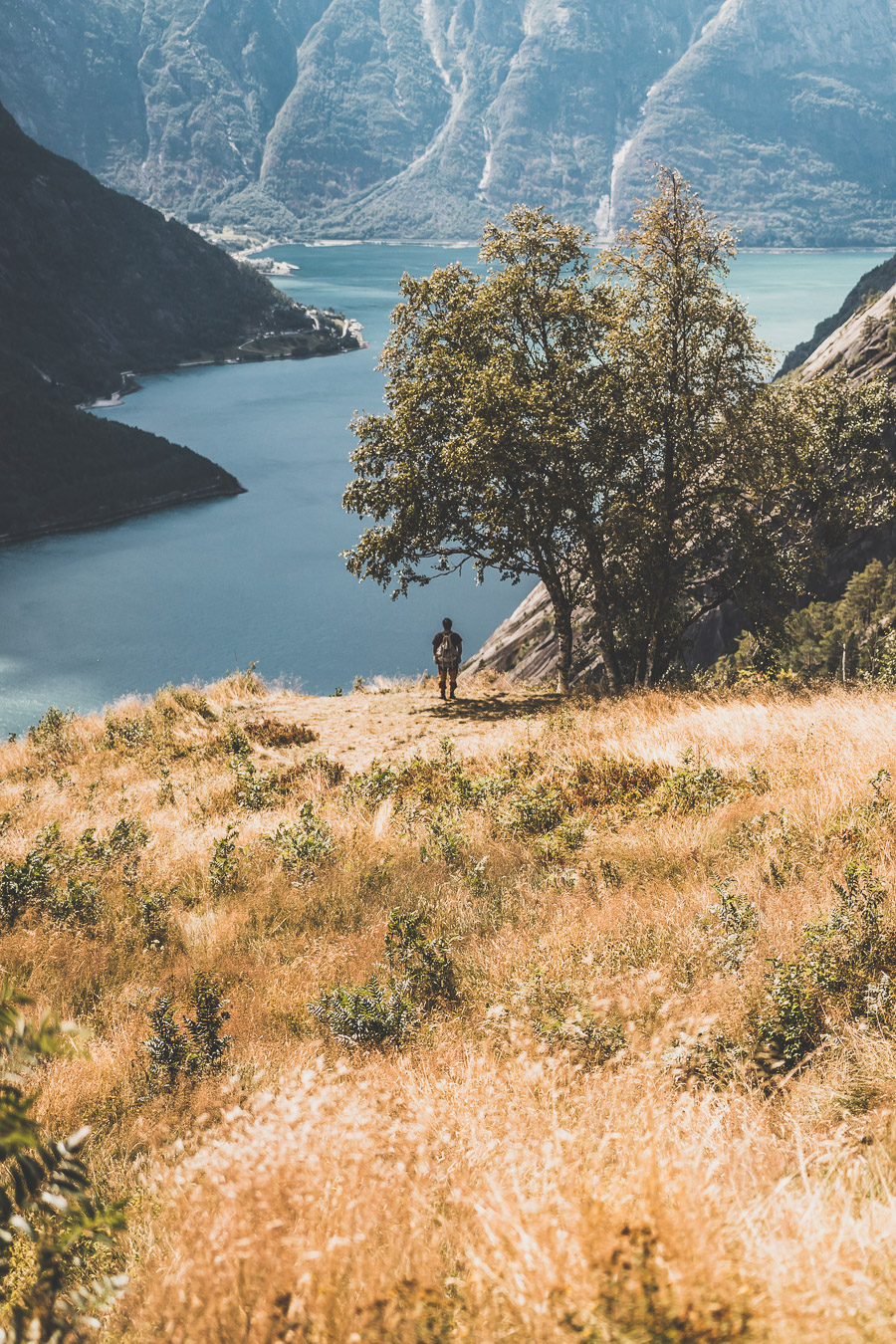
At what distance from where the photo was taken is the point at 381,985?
480cm

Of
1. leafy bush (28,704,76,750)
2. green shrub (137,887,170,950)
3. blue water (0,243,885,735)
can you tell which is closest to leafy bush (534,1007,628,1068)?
green shrub (137,887,170,950)

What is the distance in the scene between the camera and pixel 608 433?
52.2 ft

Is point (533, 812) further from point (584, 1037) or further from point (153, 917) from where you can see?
point (584, 1037)

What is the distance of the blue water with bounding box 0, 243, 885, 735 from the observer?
55.8 meters

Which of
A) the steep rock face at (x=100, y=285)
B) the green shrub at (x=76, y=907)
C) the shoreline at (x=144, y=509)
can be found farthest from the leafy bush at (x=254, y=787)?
the steep rock face at (x=100, y=285)

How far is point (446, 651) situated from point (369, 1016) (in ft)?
43.3

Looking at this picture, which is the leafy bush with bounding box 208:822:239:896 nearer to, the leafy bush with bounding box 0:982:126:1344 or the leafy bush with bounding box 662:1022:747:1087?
the leafy bush with bounding box 662:1022:747:1087

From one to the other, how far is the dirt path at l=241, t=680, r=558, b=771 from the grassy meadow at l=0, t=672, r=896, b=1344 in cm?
369

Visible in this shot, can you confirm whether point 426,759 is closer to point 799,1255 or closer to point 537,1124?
point 537,1124

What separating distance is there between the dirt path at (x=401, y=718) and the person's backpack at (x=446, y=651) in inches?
35.3

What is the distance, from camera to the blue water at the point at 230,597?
183 ft

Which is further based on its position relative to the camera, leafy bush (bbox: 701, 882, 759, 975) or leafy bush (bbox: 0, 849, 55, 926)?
leafy bush (bbox: 0, 849, 55, 926)

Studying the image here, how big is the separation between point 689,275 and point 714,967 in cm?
1321

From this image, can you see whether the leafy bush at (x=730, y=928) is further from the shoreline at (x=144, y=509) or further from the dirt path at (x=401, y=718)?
the shoreline at (x=144, y=509)
